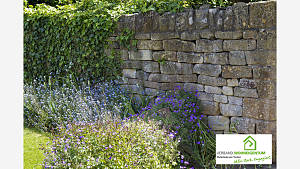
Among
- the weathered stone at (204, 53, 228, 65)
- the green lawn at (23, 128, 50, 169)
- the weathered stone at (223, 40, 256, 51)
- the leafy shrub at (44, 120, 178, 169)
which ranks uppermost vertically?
the weathered stone at (223, 40, 256, 51)

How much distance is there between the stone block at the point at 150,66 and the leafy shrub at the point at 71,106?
2.08 ft

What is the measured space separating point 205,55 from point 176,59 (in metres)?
0.58

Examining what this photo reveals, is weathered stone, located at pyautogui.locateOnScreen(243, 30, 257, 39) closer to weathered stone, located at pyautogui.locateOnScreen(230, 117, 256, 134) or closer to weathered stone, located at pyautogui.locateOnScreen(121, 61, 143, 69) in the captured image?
weathered stone, located at pyautogui.locateOnScreen(230, 117, 256, 134)

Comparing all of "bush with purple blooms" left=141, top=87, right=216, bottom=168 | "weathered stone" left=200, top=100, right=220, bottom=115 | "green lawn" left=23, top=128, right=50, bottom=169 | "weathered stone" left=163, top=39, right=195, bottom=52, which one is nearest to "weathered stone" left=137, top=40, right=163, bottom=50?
"weathered stone" left=163, top=39, right=195, bottom=52

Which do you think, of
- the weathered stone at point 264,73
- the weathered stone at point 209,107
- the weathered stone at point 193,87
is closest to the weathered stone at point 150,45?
the weathered stone at point 193,87

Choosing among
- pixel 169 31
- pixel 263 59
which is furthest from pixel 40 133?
pixel 263 59

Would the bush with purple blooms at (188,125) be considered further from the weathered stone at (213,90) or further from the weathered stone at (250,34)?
the weathered stone at (250,34)

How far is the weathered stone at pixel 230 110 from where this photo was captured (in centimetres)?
441

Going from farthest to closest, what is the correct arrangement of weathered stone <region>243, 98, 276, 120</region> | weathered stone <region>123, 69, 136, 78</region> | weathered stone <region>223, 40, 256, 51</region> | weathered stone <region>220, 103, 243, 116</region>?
weathered stone <region>123, 69, 136, 78</region>, weathered stone <region>220, 103, 243, 116</region>, weathered stone <region>223, 40, 256, 51</region>, weathered stone <region>243, 98, 276, 120</region>

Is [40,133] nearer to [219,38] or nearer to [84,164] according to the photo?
[84,164]

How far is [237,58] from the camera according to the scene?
4355mm

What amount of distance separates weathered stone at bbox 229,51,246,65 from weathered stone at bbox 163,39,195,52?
66cm

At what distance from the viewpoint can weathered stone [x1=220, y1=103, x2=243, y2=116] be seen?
14.5 feet

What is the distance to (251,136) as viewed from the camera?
4.21 m
